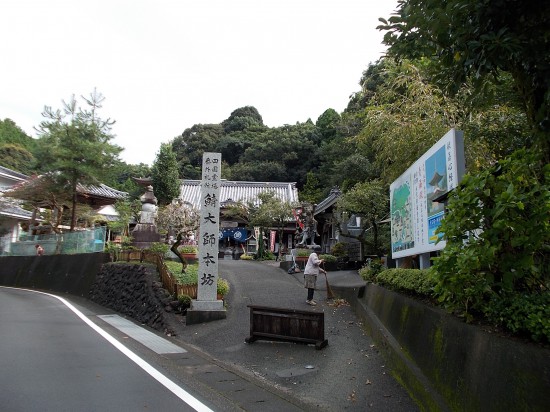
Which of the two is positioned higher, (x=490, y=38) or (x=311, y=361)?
(x=490, y=38)

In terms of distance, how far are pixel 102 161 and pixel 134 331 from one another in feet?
46.4

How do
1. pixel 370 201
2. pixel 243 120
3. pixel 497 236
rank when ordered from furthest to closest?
pixel 243 120
pixel 370 201
pixel 497 236

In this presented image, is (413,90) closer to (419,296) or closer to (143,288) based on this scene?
(419,296)

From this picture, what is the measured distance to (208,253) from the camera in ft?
39.8

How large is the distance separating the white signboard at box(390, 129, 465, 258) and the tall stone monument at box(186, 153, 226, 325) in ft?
16.2

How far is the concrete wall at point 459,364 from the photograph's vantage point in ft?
11.1

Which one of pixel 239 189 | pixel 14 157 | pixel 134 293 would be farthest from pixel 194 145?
pixel 134 293

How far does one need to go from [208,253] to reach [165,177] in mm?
24330

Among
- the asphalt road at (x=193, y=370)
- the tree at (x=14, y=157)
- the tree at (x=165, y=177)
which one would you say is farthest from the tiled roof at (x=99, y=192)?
the tree at (x=14, y=157)

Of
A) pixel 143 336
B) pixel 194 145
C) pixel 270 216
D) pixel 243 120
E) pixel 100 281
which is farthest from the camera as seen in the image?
pixel 243 120

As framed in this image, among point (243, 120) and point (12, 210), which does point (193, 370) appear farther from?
point (243, 120)

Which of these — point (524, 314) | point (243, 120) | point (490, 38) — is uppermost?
point (243, 120)

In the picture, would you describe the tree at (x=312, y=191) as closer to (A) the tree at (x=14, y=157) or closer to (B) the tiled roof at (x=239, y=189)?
(B) the tiled roof at (x=239, y=189)

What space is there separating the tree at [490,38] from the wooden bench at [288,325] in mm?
5362
